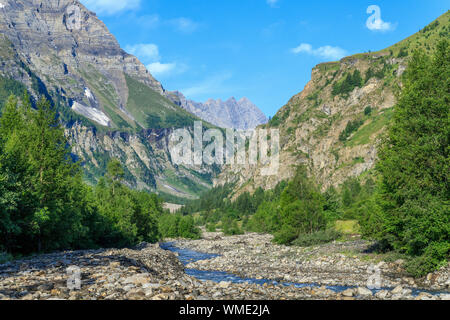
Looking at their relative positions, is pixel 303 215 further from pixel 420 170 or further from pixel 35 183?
pixel 35 183

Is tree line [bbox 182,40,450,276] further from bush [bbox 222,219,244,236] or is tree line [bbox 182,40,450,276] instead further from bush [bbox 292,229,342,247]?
bush [bbox 222,219,244,236]

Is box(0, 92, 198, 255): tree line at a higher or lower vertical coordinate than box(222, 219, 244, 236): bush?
higher

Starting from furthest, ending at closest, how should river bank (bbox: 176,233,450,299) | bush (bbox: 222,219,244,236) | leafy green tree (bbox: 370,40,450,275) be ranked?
bush (bbox: 222,219,244,236) → leafy green tree (bbox: 370,40,450,275) → river bank (bbox: 176,233,450,299)

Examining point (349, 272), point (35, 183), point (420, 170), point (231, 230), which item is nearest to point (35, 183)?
point (35, 183)

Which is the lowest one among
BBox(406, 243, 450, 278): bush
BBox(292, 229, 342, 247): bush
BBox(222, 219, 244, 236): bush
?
BBox(222, 219, 244, 236): bush

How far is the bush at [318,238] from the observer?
218ft

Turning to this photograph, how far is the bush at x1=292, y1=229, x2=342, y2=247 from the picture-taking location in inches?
2611

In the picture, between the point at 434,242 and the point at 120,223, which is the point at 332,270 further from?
the point at 120,223

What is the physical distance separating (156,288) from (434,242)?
22479 mm

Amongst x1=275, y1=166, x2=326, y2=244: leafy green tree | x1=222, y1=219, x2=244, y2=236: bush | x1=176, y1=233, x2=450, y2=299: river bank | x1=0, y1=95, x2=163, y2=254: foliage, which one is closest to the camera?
x1=176, y1=233, x2=450, y2=299: river bank

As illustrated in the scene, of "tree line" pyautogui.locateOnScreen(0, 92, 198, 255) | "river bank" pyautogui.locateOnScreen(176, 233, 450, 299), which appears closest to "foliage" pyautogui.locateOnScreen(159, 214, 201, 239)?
"river bank" pyautogui.locateOnScreen(176, 233, 450, 299)

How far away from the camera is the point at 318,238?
6638cm

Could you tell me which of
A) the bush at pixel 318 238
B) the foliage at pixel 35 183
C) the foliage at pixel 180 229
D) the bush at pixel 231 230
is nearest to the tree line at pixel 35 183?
the foliage at pixel 35 183
